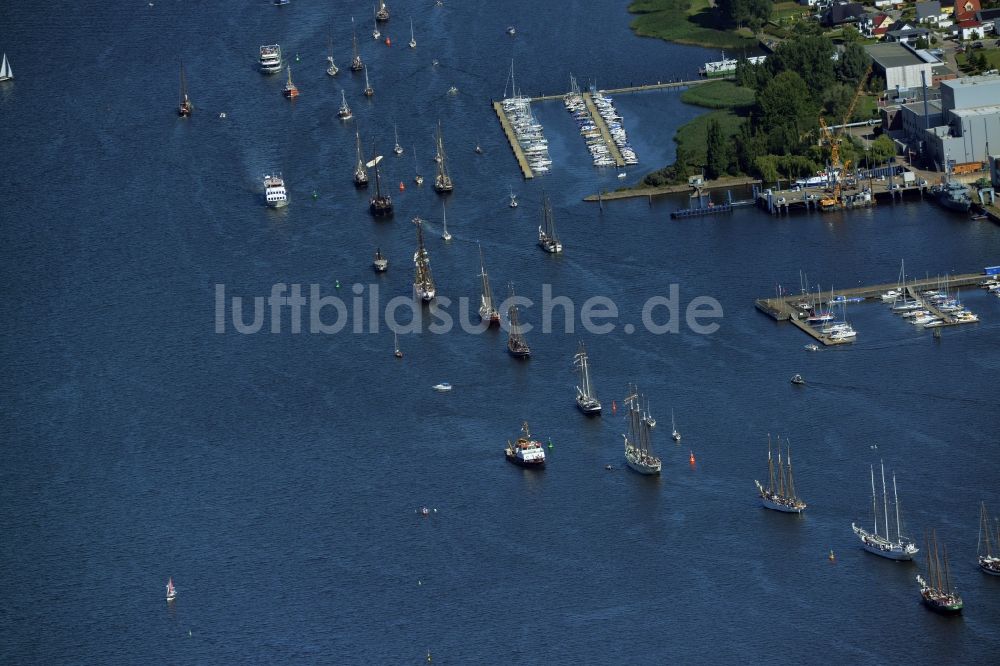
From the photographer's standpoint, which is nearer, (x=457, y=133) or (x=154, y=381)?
(x=154, y=381)

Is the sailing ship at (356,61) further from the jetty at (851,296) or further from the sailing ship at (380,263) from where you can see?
the jetty at (851,296)

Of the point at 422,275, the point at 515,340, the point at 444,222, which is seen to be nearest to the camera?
the point at 515,340

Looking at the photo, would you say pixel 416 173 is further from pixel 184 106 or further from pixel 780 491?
pixel 780 491

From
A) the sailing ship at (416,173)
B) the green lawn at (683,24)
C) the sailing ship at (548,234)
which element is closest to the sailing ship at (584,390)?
the sailing ship at (548,234)

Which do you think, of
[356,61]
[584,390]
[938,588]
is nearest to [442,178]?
[356,61]

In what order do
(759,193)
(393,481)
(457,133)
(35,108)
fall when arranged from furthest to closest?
1. (35,108)
2. (457,133)
3. (759,193)
4. (393,481)

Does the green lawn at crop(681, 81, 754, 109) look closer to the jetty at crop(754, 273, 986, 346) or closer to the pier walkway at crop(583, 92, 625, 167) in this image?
the pier walkway at crop(583, 92, 625, 167)

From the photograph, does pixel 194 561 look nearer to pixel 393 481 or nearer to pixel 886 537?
pixel 393 481

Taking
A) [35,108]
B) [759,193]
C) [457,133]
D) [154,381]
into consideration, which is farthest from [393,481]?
[35,108]
